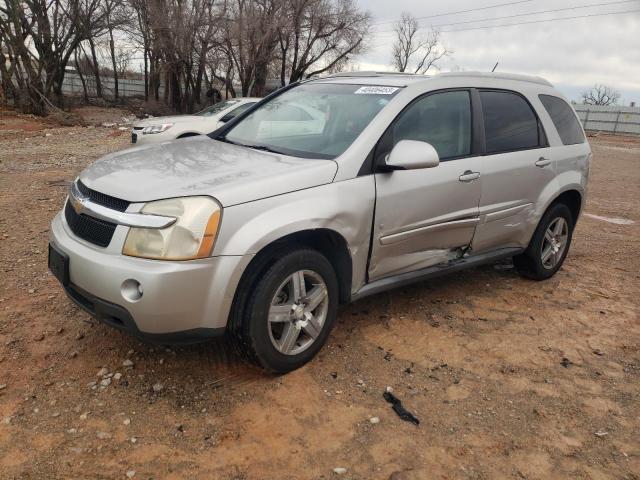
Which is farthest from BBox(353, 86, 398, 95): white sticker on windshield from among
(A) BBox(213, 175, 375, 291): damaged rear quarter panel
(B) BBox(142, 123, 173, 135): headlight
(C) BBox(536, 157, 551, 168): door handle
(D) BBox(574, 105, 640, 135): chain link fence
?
(D) BBox(574, 105, 640, 135): chain link fence

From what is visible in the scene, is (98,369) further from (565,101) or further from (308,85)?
(565,101)

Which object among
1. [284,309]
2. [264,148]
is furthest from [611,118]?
[284,309]

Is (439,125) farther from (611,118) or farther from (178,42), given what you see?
(611,118)

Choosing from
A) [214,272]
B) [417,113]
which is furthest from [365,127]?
[214,272]

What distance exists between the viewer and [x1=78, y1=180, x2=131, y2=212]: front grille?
2.76 meters

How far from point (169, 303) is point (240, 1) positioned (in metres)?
25.4

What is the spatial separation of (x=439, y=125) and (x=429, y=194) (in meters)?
0.56

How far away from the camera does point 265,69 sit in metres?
27.4

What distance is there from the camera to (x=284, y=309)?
3.00 meters

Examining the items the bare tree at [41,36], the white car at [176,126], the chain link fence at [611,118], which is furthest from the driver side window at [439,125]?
the chain link fence at [611,118]

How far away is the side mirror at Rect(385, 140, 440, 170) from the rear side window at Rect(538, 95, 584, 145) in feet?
6.45

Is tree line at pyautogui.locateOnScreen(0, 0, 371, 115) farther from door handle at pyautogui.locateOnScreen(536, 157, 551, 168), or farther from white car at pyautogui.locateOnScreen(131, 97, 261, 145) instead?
door handle at pyautogui.locateOnScreen(536, 157, 551, 168)

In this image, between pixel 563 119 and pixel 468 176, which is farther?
pixel 563 119

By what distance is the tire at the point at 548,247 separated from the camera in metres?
4.74
